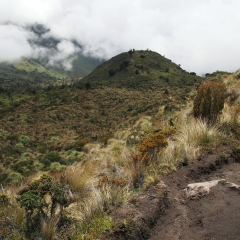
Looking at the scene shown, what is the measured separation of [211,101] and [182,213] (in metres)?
5.25

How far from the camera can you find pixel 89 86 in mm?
54531

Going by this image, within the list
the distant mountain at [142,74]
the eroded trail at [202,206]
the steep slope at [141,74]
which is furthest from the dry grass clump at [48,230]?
the steep slope at [141,74]

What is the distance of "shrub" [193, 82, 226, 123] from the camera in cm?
812

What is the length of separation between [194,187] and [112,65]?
83.9 metres

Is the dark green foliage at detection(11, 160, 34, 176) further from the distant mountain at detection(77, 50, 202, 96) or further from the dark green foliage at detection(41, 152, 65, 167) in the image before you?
the distant mountain at detection(77, 50, 202, 96)

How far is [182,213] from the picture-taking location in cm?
398

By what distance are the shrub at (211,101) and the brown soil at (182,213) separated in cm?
335

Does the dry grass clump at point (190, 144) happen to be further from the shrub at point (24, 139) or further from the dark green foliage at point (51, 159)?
the shrub at point (24, 139)

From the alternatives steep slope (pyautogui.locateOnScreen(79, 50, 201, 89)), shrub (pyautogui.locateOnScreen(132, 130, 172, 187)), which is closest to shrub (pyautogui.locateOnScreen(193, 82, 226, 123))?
shrub (pyautogui.locateOnScreen(132, 130, 172, 187))

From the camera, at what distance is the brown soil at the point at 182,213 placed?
341 centimetres

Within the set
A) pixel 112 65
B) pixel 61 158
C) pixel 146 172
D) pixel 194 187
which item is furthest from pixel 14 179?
pixel 112 65

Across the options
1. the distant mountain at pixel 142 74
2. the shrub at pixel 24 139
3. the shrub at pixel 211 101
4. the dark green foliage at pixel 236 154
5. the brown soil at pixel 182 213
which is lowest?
the brown soil at pixel 182 213

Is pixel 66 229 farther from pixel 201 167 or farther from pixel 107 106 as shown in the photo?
pixel 107 106

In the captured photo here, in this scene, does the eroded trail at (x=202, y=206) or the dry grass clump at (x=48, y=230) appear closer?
the eroded trail at (x=202, y=206)
